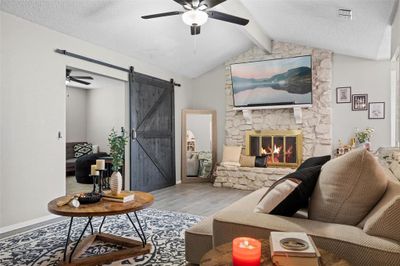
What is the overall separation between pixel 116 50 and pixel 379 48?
4428 mm

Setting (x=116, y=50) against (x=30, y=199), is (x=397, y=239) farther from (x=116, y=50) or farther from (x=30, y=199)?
(x=116, y=50)

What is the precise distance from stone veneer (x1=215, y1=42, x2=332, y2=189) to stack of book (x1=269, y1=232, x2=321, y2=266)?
4903 millimetres

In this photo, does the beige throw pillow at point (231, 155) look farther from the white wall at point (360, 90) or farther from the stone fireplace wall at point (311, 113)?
the white wall at point (360, 90)

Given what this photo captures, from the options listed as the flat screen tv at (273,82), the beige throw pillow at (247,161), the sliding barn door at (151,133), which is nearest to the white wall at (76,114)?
the sliding barn door at (151,133)

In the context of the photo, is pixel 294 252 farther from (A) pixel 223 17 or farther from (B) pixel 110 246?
(A) pixel 223 17

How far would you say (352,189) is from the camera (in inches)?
64.4

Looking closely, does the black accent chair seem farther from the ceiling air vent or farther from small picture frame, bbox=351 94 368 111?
small picture frame, bbox=351 94 368 111

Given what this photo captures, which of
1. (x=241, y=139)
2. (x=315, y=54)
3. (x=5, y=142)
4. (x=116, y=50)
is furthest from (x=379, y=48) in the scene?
(x=5, y=142)

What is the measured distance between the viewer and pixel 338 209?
169 cm

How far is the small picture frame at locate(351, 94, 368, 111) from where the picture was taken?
5.73 meters

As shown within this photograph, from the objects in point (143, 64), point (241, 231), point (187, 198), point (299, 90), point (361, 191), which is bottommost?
point (187, 198)

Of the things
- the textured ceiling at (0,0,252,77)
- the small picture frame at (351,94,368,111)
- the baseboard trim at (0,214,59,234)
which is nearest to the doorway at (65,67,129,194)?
the textured ceiling at (0,0,252,77)

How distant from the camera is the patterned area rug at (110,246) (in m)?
2.57

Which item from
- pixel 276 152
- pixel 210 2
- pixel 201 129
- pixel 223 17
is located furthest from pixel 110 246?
pixel 201 129
